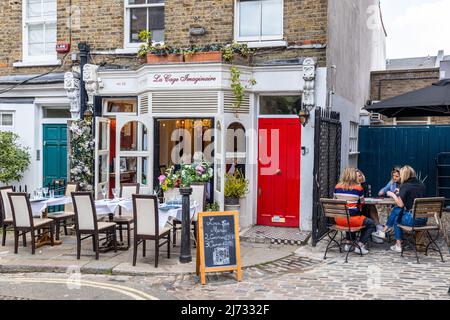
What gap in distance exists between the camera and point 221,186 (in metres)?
10.5

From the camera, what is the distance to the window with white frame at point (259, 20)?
35.5 feet

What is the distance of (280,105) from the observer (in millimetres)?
10875

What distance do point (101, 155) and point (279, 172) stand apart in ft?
13.6

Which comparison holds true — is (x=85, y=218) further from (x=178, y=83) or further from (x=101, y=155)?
(x=178, y=83)

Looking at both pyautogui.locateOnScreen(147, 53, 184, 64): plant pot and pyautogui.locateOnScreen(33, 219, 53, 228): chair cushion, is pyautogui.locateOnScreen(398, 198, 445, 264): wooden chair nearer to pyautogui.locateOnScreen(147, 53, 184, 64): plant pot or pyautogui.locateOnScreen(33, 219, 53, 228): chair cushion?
pyautogui.locateOnScreen(147, 53, 184, 64): plant pot

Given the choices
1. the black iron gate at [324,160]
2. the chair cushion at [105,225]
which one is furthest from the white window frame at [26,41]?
the black iron gate at [324,160]

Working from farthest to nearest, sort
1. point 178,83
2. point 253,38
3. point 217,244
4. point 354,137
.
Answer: point 354,137, point 253,38, point 178,83, point 217,244

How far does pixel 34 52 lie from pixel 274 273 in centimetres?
899

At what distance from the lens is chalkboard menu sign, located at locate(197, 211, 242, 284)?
23.6 feet

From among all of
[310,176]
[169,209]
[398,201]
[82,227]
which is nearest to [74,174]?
[82,227]

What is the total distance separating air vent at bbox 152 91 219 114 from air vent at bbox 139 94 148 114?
0.28 meters

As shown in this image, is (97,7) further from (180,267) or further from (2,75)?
(180,267)

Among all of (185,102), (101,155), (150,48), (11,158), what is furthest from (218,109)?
(11,158)

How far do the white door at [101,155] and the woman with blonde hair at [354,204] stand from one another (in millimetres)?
5393
